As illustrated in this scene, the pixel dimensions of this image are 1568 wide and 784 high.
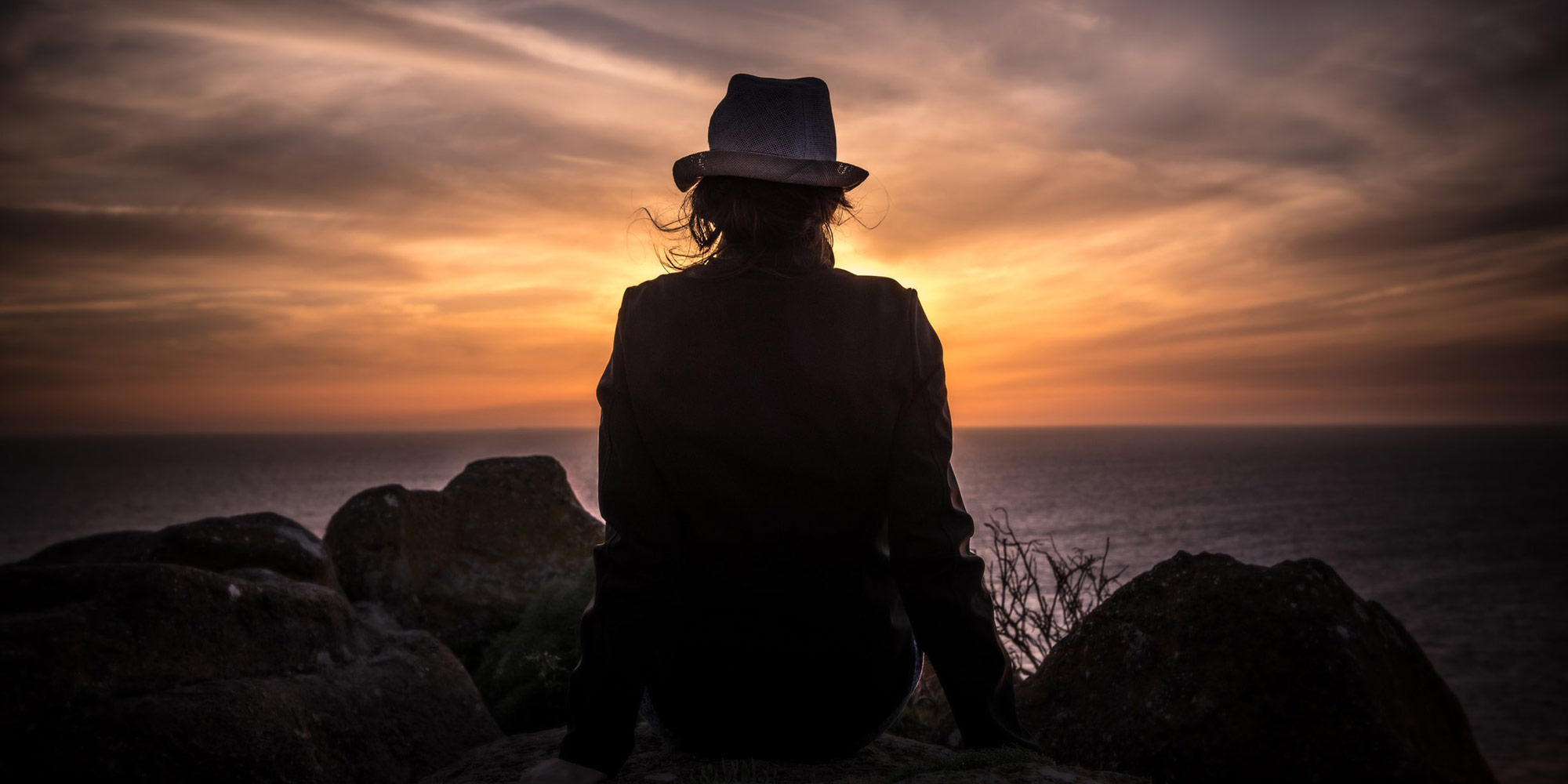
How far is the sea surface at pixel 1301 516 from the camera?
41.2 meters

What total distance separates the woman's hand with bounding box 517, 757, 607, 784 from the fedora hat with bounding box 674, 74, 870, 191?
171 centimetres

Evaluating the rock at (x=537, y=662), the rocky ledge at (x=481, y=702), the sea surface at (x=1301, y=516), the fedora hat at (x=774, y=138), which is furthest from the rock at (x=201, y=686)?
the sea surface at (x=1301, y=516)

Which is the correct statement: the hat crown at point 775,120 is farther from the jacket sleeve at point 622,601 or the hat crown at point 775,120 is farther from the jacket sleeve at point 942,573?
the jacket sleeve at point 622,601

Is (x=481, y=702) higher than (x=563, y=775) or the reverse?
the reverse

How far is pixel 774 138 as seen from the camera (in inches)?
95.5

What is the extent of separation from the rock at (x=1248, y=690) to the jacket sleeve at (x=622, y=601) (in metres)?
2.13

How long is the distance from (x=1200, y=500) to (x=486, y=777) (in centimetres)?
10778

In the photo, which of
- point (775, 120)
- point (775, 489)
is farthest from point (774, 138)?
point (775, 489)

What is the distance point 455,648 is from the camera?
6.73 meters

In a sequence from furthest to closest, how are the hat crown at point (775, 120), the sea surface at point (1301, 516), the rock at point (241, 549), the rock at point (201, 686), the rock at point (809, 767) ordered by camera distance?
the sea surface at point (1301, 516) → the rock at point (241, 549) → the rock at point (201, 686) → the hat crown at point (775, 120) → the rock at point (809, 767)

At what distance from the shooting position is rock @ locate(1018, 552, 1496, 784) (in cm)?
324

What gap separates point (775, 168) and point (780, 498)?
3.00 ft

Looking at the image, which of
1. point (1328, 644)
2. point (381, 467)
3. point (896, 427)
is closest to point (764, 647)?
point (896, 427)

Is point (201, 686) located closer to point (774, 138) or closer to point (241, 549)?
point (241, 549)
